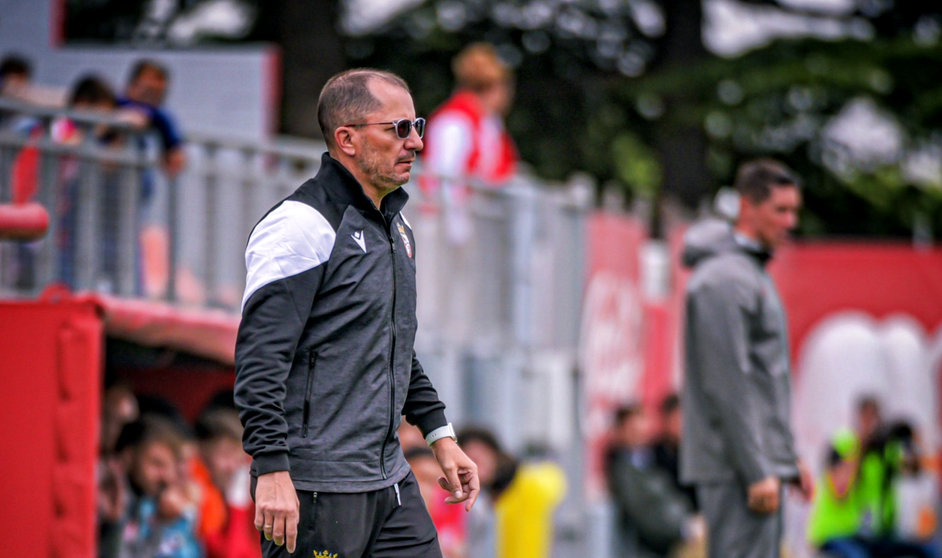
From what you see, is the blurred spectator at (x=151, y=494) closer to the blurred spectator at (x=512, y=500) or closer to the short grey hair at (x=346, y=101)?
the blurred spectator at (x=512, y=500)

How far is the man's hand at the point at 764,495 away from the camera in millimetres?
6648

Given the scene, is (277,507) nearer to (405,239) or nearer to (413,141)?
(405,239)

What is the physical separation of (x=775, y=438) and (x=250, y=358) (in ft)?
10.6

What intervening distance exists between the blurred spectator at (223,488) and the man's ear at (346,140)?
10.2 ft

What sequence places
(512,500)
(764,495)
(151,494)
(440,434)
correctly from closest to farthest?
(440,434) < (764,495) < (151,494) < (512,500)

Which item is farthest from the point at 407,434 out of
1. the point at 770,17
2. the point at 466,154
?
the point at 770,17

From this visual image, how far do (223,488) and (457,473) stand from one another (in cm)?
339

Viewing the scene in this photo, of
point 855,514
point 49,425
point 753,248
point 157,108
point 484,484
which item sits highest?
point 157,108

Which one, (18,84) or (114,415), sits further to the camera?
(18,84)

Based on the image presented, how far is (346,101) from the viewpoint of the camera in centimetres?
457

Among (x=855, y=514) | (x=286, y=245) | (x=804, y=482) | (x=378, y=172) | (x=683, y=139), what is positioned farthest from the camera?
(x=683, y=139)

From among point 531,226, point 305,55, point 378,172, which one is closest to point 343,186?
point 378,172

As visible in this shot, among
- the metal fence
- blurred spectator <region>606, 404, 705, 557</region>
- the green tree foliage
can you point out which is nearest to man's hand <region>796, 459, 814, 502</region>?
the metal fence

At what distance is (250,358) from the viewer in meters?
4.25
